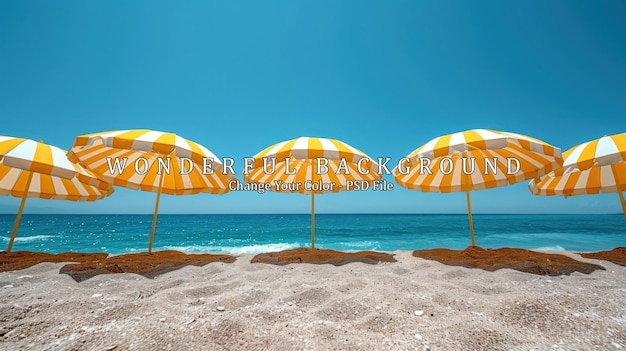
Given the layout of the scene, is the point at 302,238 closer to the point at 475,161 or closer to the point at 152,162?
the point at 152,162

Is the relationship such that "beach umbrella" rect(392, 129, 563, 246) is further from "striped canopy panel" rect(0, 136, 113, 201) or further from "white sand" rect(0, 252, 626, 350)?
"striped canopy panel" rect(0, 136, 113, 201)

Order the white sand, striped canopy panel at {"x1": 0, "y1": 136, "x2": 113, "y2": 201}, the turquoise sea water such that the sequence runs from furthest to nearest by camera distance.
Result: the turquoise sea water
striped canopy panel at {"x1": 0, "y1": 136, "x2": 113, "y2": 201}
the white sand

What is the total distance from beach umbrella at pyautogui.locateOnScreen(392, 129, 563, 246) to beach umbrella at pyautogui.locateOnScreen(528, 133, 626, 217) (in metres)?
0.29

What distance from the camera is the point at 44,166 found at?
137 inches

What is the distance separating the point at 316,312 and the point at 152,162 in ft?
16.8

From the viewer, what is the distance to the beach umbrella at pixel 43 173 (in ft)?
11.2

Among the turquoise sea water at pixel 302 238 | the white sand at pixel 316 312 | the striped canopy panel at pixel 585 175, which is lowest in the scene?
the turquoise sea water at pixel 302 238

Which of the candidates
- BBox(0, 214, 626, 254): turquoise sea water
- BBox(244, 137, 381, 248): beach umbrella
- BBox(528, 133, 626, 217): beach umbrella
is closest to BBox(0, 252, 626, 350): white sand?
BBox(528, 133, 626, 217): beach umbrella

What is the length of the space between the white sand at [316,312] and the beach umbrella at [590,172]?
1.62 meters

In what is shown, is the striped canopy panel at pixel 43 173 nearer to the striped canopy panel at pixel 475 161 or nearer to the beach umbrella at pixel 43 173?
the beach umbrella at pixel 43 173

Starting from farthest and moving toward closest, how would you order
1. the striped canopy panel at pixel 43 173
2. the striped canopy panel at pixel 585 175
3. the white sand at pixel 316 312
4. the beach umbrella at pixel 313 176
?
the beach umbrella at pixel 313 176 < the striped canopy panel at pixel 585 175 < the striped canopy panel at pixel 43 173 < the white sand at pixel 316 312

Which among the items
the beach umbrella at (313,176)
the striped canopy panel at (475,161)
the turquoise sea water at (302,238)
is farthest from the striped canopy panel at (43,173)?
the turquoise sea water at (302,238)

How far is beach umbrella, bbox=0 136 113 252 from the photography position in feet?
11.2

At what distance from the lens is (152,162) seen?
5.42 m
